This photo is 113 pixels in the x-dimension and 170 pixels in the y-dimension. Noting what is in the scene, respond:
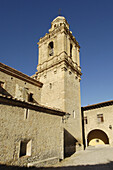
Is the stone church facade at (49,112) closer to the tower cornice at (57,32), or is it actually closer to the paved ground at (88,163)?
the tower cornice at (57,32)

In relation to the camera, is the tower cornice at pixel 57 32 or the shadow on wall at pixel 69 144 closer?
the shadow on wall at pixel 69 144

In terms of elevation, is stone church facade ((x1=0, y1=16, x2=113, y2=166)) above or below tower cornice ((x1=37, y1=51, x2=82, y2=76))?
below

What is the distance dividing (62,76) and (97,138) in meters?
10.1

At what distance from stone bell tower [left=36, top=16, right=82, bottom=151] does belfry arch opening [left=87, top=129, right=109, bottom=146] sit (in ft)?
14.4

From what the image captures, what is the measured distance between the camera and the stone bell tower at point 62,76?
45.5 ft

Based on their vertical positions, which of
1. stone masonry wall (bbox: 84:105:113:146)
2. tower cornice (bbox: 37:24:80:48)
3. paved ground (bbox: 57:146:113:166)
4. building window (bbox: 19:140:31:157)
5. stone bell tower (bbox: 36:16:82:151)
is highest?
tower cornice (bbox: 37:24:80:48)

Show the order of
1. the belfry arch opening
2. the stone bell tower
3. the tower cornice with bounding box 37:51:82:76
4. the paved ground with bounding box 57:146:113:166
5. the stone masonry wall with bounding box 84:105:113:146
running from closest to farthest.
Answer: the paved ground with bounding box 57:146:113:166
the stone bell tower
the tower cornice with bounding box 37:51:82:76
the stone masonry wall with bounding box 84:105:113:146
the belfry arch opening

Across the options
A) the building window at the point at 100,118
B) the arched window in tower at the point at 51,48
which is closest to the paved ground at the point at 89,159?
the building window at the point at 100,118

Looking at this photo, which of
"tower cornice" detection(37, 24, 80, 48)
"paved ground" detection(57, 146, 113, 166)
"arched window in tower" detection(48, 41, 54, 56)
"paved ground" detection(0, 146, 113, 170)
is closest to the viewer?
"paved ground" detection(0, 146, 113, 170)

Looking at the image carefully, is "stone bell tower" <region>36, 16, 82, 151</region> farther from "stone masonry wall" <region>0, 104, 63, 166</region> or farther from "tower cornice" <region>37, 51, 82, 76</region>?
"stone masonry wall" <region>0, 104, 63, 166</region>

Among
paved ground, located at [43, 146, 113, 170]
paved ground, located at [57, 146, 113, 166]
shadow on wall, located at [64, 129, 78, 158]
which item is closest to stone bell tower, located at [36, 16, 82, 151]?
shadow on wall, located at [64, 129, 78, 158]

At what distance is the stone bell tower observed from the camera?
45.5 feet

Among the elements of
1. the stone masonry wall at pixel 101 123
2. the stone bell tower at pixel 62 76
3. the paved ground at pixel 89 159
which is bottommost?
the paved ground at pixel 89 159

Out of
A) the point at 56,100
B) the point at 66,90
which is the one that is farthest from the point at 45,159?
the point at 66,90
